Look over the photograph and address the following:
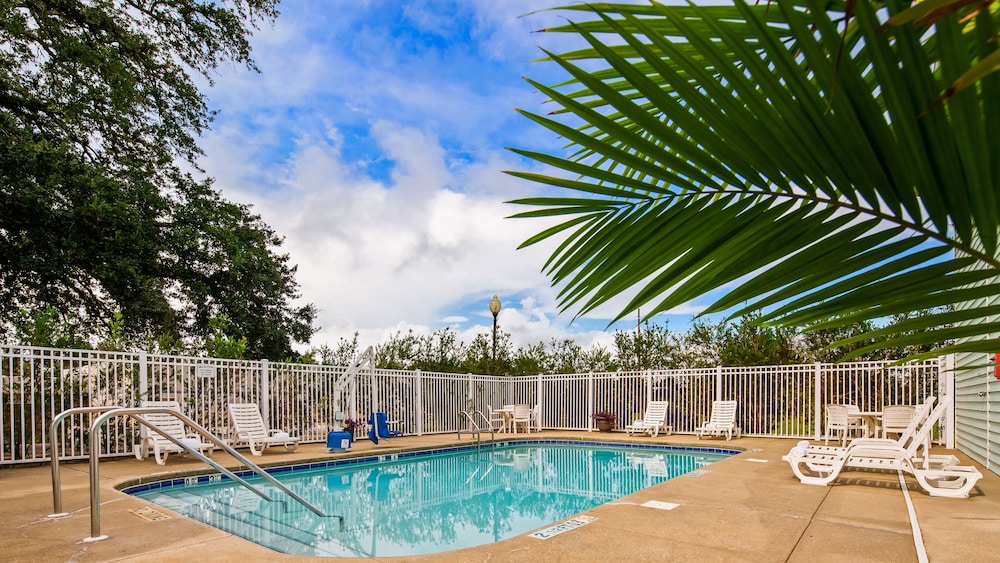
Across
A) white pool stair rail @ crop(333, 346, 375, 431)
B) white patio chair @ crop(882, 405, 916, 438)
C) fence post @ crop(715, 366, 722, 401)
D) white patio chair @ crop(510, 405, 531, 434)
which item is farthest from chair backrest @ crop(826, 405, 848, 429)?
white pool stair rail @ crop(333, 346, 375, 431)

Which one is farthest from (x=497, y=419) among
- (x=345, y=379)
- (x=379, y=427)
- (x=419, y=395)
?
Answer: (x=345, y=379)

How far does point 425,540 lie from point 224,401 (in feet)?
20.8

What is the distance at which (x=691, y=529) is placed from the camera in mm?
4293

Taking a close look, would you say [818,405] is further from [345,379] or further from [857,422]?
[345,379]

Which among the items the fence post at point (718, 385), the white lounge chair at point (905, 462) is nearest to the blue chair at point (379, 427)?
the fence post at point (718, 385)

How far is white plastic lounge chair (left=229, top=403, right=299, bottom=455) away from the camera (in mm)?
9398

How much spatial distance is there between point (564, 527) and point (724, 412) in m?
9.13

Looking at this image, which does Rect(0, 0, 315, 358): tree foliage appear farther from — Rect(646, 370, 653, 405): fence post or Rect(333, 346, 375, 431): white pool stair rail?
Rect(646, 370, 653, 405): fence post

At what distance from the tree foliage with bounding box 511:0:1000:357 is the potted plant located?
1415 cm

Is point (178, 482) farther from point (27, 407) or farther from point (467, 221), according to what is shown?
point (467, 221)

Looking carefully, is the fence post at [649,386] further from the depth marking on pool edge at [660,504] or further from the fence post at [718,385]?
the depth marking on pool edge at [660,504]

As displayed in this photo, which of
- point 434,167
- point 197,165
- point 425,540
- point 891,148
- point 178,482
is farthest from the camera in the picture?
point 197,165

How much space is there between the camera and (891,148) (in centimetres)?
53

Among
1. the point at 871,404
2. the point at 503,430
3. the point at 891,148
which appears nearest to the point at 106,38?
the point at 503,430
